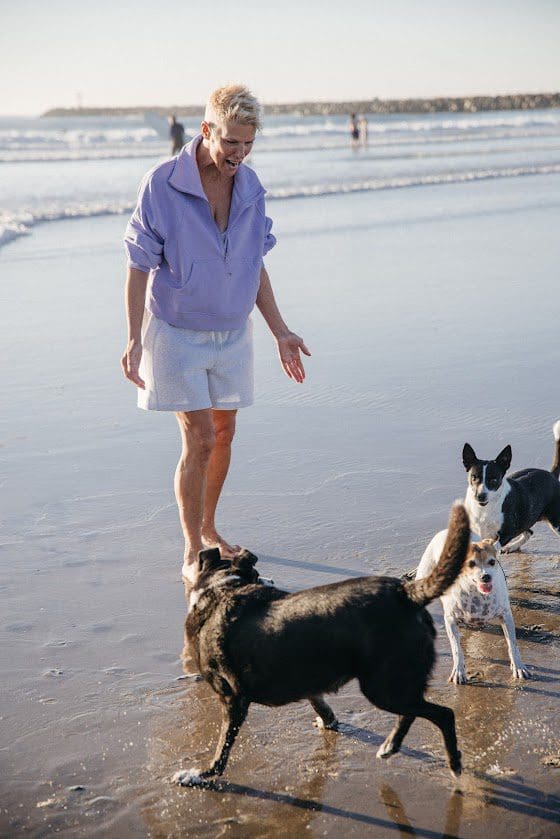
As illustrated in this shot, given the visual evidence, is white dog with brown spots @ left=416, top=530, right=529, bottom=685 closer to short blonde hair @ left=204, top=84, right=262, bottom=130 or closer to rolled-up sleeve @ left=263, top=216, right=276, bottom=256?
rolled-up sleeve @ left=263, top=216, right=276, bottom=256

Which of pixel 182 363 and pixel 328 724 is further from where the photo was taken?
pixel 182 363

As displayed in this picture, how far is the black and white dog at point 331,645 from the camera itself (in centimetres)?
304

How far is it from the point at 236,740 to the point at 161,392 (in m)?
1.77

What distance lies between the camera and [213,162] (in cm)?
445

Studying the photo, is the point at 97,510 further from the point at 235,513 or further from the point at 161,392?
the point at 161,392

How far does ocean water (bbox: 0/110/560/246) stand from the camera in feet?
68.9

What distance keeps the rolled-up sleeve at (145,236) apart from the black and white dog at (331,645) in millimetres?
1740

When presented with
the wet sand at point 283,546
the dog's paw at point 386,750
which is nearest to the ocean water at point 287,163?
the wet sand at point 283,546

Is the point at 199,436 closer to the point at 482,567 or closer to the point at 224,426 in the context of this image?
the point at 224,426

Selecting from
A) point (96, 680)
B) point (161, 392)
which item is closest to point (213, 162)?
A: point (161, 392)

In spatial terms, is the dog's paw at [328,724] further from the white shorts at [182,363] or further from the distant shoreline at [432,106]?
the distant shoreline at [432,106]

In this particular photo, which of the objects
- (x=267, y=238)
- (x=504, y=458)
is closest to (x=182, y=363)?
(x=267, y=238)

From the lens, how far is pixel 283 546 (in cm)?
502

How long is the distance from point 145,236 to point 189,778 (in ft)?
7.63
